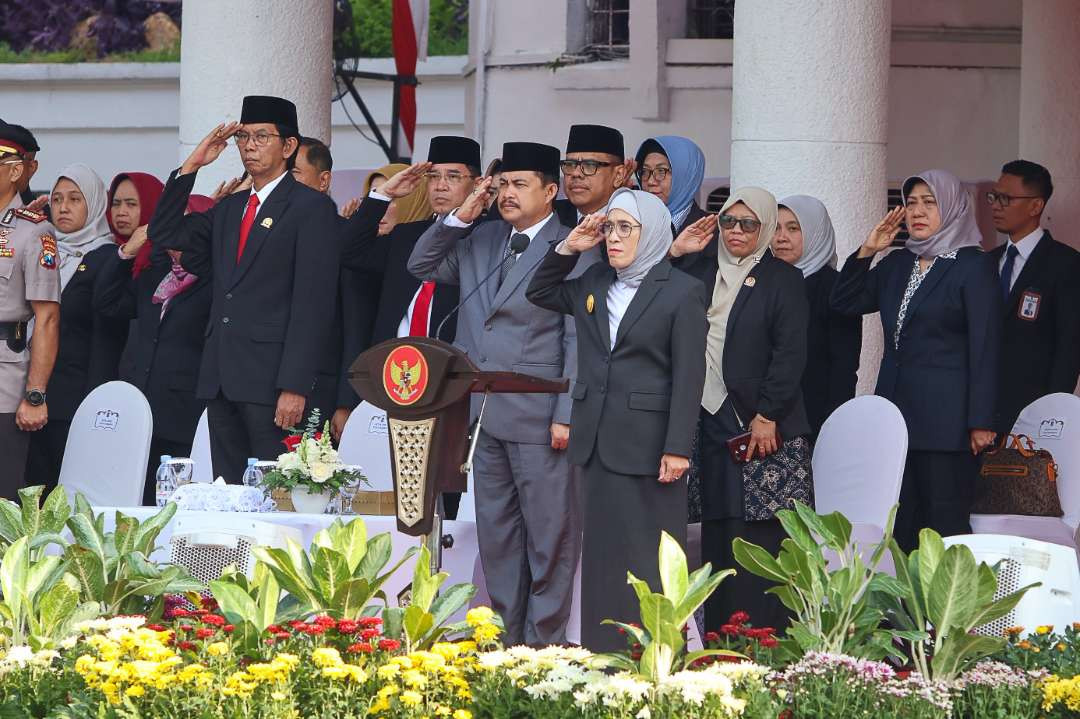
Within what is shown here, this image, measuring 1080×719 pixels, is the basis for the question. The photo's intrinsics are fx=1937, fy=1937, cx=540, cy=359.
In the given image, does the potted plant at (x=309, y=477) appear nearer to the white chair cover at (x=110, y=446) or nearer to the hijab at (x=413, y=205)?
the white chair cover at (x=110, y=446)

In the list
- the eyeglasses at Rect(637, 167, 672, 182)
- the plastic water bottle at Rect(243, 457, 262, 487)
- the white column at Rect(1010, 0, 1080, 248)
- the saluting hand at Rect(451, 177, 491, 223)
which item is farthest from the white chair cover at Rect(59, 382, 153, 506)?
the white column at Rect(1010, 0, 1080, 248)

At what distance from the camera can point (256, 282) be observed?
7.32 metres

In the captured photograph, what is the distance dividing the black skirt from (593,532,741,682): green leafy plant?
1539mm

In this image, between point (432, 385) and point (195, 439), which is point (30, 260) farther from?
point (432, 385)

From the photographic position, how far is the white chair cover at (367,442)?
7184 mm

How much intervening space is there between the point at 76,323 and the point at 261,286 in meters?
1.49

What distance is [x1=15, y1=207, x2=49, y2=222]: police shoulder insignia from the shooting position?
7.55 meters

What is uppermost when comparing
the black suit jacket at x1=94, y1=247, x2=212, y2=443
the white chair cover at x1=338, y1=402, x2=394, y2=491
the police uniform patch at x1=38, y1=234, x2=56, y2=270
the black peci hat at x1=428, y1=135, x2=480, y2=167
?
the black peci hat at x1=428, y1=135, x2=480, y2=167

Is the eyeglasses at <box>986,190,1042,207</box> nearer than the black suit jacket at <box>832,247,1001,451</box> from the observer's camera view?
No

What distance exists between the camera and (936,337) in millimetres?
7133

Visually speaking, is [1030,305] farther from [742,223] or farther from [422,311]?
[422,311]

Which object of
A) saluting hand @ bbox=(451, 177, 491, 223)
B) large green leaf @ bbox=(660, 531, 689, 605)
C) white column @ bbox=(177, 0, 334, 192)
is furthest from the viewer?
white column @ bbox=(177, 0, 334, 192)

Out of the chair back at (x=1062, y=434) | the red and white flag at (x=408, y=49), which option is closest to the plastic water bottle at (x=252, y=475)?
Result: the chair back at (x=1062, y=434)

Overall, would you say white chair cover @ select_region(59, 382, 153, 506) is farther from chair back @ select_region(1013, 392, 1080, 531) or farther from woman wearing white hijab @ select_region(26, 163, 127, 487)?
chair back @ select_region(1013, 392, 1080, 531)
